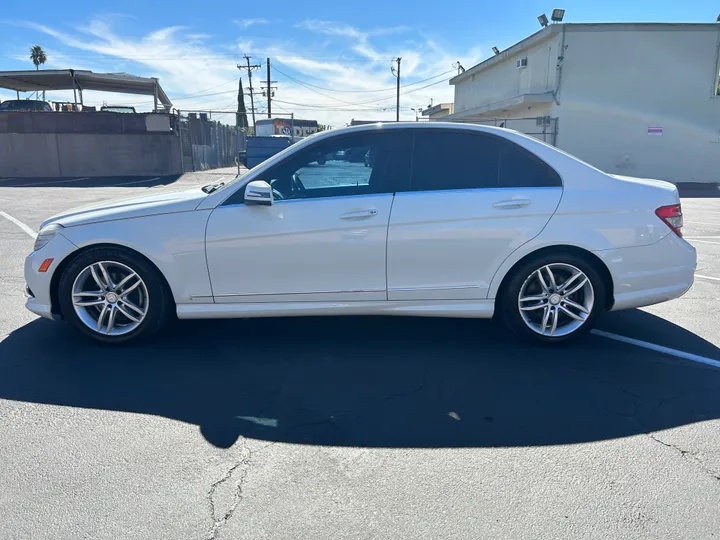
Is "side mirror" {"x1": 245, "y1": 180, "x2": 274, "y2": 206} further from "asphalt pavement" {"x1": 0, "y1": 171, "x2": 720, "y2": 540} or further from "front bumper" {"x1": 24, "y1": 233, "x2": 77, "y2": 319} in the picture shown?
"front bumper" {"x1": 24, "y1": 233, "x2": 77, "y2": 319}

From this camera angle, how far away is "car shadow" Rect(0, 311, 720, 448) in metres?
3.10

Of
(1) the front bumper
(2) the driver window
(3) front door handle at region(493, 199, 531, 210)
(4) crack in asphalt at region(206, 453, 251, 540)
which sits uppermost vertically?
(2) the driver window

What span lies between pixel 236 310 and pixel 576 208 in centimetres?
267

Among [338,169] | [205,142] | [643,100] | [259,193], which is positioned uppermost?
[643,100]

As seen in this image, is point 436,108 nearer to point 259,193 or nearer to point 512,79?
point 512,79

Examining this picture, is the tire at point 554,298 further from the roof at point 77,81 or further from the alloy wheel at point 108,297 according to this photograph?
the roof at point 77,81

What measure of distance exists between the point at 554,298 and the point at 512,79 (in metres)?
24.9

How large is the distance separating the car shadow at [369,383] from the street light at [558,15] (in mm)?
20485

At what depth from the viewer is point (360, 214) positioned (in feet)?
13.0

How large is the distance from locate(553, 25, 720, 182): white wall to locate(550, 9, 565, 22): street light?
0.94m

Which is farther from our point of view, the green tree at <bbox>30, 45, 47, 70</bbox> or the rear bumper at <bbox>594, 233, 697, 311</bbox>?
the green tree at <bbox>30, 45, 47, 70</bbox>

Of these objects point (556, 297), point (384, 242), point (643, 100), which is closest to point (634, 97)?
point (643, 100)

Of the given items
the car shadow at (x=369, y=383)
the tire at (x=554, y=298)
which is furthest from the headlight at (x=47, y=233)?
the tire at (x=554, y=298)

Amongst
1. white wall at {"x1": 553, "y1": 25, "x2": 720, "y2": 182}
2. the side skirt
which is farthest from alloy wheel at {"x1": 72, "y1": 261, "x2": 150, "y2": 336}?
white wall at {"x1": 553, "y1": 25, "x2": 720, "y2": 182}
